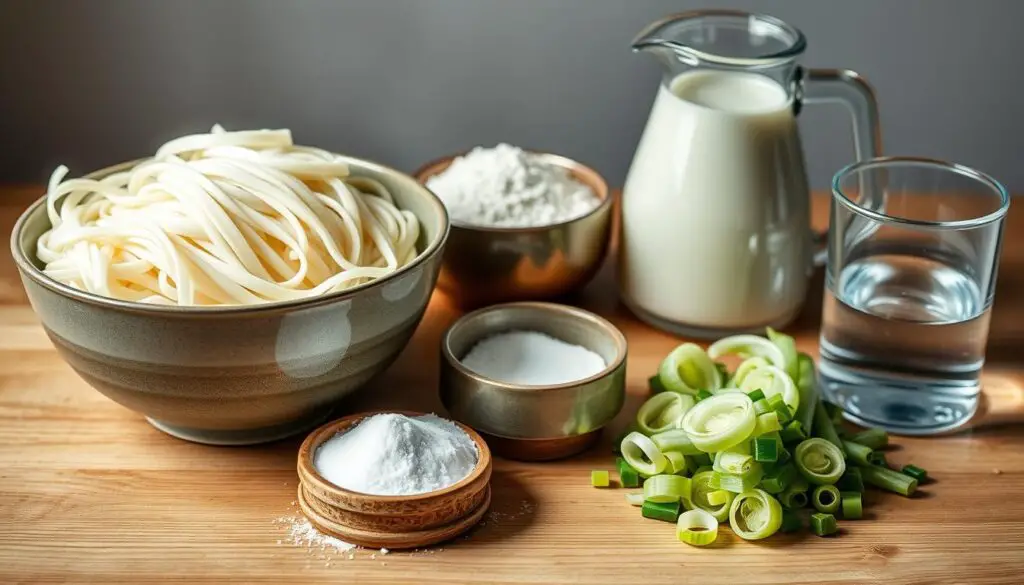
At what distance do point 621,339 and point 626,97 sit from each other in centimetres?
69

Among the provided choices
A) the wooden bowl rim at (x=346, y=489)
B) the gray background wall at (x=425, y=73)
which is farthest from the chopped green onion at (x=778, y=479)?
the gray background wall at (x=425, y=73)

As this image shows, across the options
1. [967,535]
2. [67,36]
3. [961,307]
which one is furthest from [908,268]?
[67,36]

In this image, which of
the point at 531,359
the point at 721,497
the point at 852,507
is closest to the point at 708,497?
the point at 721,497

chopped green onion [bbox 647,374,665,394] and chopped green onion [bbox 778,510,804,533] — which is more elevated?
chopped green onion [bbox 647,374,665,394]

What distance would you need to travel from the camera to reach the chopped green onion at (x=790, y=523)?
3.76 feet

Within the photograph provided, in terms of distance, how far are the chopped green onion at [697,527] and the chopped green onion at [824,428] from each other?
160mm

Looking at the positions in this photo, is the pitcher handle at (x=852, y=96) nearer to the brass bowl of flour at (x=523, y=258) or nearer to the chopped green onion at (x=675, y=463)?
the brass bowl of flour at (x=523, y=258)

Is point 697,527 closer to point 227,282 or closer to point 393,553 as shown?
point 393,553

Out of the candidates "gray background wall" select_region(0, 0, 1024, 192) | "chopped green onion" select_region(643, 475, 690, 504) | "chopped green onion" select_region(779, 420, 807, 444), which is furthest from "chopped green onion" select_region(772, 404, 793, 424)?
"gray background wall" select_region(0, 0, 1024, 192)

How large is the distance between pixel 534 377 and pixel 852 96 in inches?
20.7

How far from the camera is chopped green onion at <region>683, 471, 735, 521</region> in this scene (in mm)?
1164

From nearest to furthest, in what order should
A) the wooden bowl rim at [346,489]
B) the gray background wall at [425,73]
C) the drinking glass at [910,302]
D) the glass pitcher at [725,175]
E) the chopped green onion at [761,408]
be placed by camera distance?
the wooden bowl rim at [346,489] < the chopped green onion at [761,408] < the drinking glass at [910,302] < the glass pitcher at [725,175] < the gray background wall at [425,73]

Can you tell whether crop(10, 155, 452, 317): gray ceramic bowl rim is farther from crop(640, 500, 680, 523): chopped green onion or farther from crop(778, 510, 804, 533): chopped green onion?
crop(778, 510, 804, 533): chopped green onion

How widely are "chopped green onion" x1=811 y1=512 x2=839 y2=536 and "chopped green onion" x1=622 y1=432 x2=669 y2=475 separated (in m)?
0.15
